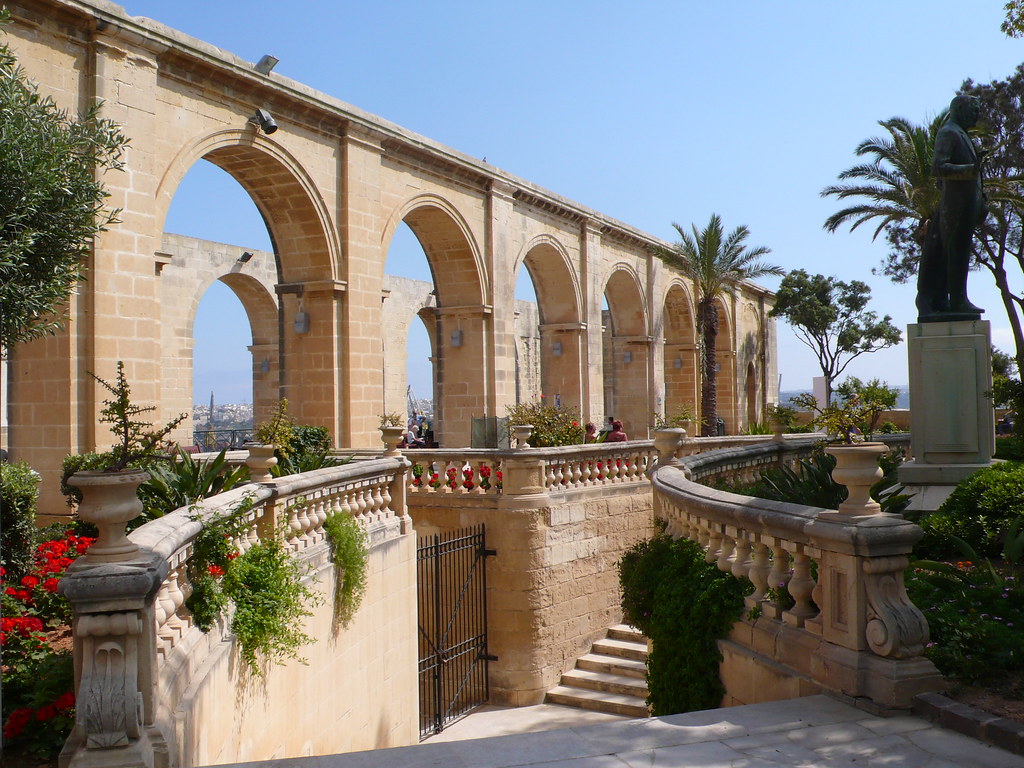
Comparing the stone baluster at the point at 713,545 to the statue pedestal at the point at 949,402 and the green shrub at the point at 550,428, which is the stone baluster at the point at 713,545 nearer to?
the statue pedestal at the point at 949,402

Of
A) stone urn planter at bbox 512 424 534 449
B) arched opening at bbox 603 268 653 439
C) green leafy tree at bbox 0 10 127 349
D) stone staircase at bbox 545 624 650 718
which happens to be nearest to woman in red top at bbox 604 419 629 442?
stone urn planter at bbox 512 424 534 449

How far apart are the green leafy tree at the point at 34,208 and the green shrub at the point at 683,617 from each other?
4.95 meters

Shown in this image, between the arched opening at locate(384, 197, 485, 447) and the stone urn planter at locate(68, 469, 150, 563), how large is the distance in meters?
14.7

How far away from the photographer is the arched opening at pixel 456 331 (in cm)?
1786

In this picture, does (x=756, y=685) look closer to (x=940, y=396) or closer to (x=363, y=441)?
(x=940, y=396)

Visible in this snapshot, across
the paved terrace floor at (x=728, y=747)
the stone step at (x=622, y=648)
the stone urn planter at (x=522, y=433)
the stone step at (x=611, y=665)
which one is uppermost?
the stone urn planter at (x=522, y=433)

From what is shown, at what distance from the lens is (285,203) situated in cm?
1397

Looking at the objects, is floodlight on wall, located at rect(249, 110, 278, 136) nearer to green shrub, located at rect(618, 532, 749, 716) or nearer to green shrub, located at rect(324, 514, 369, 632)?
green shrub, located at rect(324, 514, 369, 632)

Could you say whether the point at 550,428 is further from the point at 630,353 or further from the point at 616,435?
the point at 630,353

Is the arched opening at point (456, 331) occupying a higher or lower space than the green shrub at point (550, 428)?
higher

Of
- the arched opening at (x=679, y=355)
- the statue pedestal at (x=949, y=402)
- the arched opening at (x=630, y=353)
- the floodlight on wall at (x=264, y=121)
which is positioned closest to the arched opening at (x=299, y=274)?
the floodlight on wall at (x=264, y=121)

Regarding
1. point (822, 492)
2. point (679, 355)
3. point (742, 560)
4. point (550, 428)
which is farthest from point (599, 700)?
point (679, 355)

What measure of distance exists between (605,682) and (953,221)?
696 cm

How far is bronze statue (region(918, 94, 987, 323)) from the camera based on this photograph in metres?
8.82
